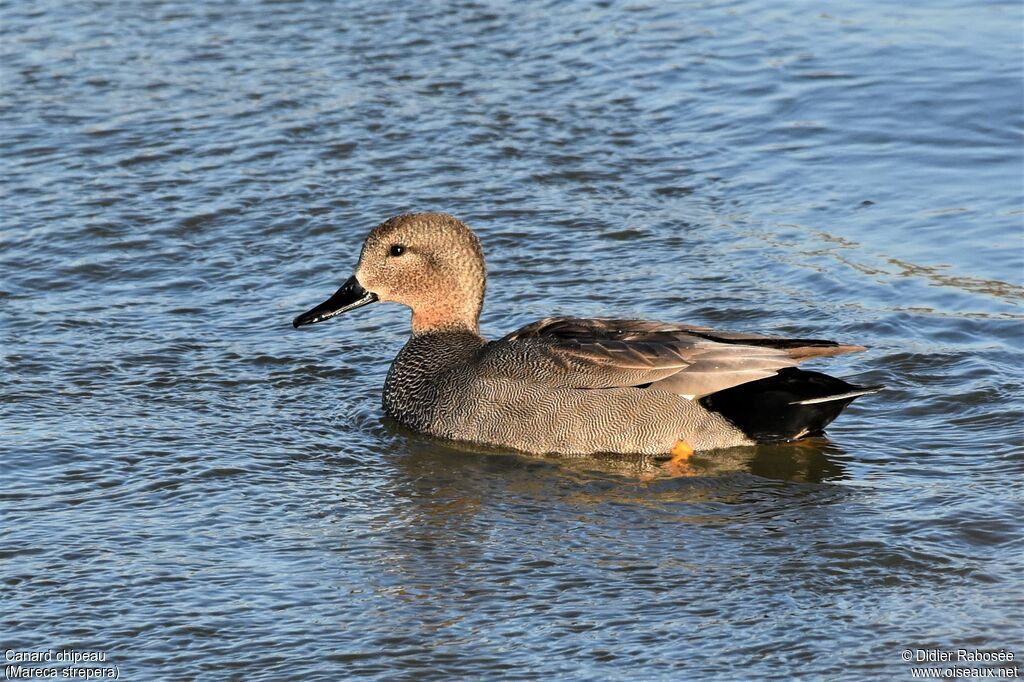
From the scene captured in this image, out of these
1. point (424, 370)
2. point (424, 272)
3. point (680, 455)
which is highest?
point (424, 272)

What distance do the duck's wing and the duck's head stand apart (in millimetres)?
621

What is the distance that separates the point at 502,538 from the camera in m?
6.36

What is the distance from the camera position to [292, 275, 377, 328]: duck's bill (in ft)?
26.8

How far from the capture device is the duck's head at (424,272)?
8.12 meters

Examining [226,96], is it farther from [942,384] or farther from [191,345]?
[942,384]

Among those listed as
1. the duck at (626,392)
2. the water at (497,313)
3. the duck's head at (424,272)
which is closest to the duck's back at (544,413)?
the duck at (626,392)

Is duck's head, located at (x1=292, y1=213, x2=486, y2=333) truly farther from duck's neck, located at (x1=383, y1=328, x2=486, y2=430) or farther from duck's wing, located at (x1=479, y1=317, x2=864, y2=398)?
duck's wing, located at (x1=479, y1=317, x2=864, y2=398)

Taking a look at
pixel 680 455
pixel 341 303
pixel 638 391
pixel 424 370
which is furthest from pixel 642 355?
pixel 341 303

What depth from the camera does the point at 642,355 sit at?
23.9ft

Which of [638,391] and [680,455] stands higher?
[638,391]

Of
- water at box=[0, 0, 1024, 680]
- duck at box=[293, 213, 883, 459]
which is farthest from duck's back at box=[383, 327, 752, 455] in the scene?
water at box=[0, 0, 1024, 680]

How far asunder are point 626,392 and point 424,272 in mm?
1386

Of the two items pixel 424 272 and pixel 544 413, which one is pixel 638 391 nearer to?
pixel 544 413

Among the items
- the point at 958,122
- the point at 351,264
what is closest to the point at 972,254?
the point at 958,122
